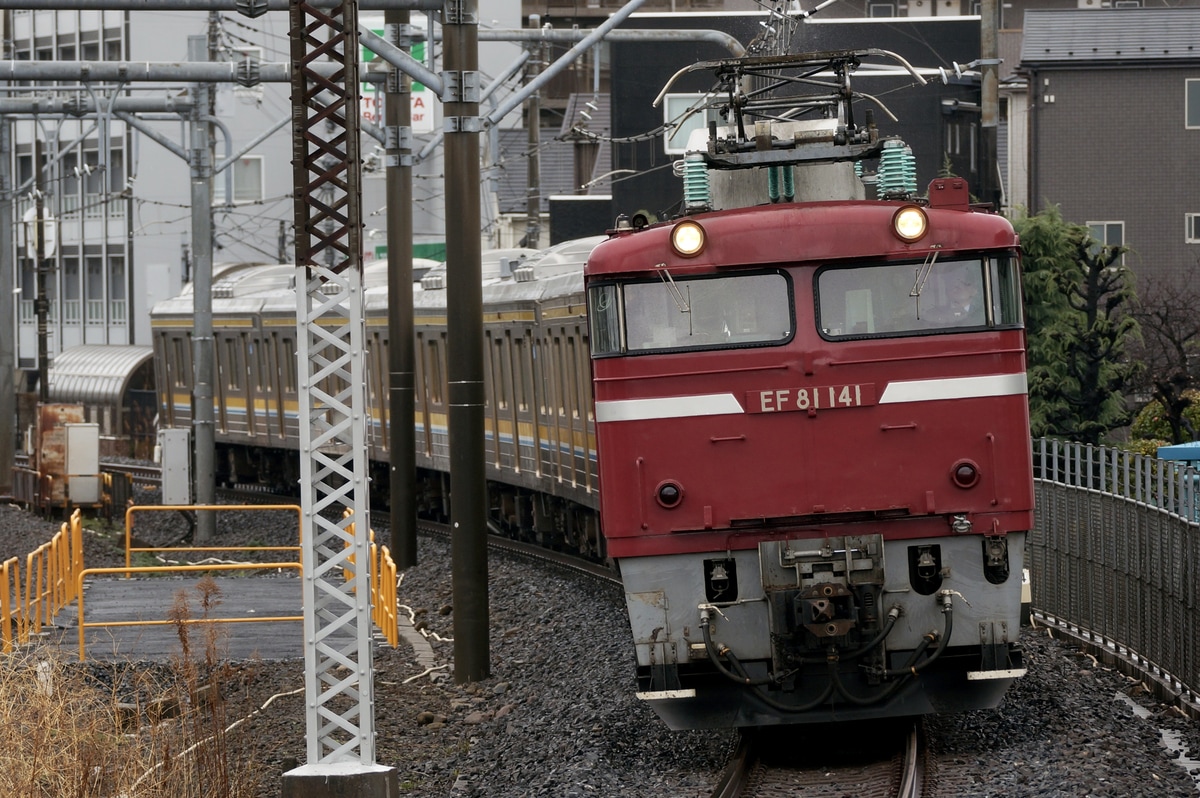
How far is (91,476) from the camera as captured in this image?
28781 millimetres

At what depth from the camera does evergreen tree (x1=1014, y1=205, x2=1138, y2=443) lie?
21922mm

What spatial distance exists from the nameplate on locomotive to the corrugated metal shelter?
34284 millimetres

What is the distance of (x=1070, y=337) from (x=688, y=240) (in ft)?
43.1

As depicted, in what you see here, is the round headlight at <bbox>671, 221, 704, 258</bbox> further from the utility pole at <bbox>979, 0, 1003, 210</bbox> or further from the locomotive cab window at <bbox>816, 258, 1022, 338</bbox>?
the utility pole at <bbox>979, 0, 1003, 210</bbox>

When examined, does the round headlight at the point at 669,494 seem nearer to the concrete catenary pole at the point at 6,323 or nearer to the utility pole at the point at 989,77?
the utility pole at the point at 989,77

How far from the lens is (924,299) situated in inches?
397

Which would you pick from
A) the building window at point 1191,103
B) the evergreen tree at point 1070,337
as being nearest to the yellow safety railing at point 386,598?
the evergreen tree at point 1070,337

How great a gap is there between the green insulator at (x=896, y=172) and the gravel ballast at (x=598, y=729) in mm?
3084

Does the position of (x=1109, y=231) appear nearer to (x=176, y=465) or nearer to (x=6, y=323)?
(x=176, y=465)

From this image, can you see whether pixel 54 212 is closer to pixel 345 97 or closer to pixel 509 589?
pixel 509 589

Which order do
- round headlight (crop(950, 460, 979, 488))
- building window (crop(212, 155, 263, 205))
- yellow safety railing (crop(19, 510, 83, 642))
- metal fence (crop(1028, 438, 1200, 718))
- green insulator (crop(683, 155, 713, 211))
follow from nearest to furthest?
round headlight (crop(950, 460, 979, 488))
green insulator (crop(683, 155, 713, 211))
metal fence (crop(1028, 438, 1200, 718))
yellow safety railing (crop(19, 510, 83, 642))
building window (crop(212, 155, 263, 205))

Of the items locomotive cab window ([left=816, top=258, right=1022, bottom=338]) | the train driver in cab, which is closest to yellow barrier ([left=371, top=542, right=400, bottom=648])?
locomotive cab window ([left=816, top=258, right=1022, bottom=338])

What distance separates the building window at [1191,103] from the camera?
32531mm

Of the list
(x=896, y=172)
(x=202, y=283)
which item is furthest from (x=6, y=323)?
(x=896, y=172)
